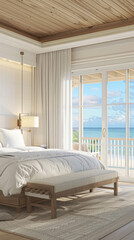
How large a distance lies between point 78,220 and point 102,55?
3920 mm

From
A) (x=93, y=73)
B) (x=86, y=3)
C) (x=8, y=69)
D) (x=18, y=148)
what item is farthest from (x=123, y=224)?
(x=8, y=69)

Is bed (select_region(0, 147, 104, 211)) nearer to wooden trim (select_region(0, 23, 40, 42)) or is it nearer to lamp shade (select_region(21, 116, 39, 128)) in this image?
lamp shade (select_region(21, 116, 39, 128))

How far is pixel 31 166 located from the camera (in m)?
3.99

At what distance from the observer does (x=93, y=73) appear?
22.0 ft

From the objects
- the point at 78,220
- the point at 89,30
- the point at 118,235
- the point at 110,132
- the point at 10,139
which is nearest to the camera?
the point at 118,235

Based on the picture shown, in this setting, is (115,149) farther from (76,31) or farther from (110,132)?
(76,31)

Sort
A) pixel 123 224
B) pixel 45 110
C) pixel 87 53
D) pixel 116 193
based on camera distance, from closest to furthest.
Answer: pixel 123 224 → pixel 116 193 → pixel 87 53 → pixel 45 110

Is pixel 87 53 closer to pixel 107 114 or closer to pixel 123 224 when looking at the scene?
pixel 107 114

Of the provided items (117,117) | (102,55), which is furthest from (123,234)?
(102,55)

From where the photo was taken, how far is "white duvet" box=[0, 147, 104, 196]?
376 centimetres

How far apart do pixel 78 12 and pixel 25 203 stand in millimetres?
3352

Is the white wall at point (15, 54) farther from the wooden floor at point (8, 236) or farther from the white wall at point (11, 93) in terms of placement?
the wooden floor at point (8, 236)

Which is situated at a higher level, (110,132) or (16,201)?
(110,132)

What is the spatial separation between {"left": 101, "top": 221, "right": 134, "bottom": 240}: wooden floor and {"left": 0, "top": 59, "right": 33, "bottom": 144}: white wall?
4020mm
